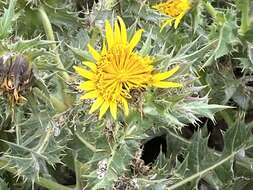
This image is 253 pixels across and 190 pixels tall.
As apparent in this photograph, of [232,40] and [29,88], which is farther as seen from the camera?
[232,40]

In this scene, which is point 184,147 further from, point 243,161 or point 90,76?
point 90,76

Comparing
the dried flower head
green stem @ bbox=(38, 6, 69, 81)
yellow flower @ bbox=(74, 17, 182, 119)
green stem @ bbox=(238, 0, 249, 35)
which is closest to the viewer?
the dried flower head

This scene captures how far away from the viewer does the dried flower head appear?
184cm

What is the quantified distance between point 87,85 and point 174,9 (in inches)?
34.1

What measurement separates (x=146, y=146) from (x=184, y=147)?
10.2 inches

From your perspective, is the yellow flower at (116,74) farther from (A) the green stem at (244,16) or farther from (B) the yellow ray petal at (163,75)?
(A) the green stem at (244,16)

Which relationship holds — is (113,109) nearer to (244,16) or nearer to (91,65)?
(91,65)

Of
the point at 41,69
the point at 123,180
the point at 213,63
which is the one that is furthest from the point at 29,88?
the point at 213,63

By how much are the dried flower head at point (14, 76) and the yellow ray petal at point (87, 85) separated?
7.2 inches

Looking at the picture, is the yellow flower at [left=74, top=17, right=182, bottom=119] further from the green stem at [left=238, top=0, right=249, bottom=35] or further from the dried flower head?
the green stem at [left=238, top=0, right=249, bottom=35]

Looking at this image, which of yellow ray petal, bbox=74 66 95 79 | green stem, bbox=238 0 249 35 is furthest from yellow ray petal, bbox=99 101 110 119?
green stem, bbox=238 0 249 35

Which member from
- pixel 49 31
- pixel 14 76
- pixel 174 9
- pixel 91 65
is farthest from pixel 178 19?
pixel 14 76

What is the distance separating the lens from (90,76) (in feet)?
6.52

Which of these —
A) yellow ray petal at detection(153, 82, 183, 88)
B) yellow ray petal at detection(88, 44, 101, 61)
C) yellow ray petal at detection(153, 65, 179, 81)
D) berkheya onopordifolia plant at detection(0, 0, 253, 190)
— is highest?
yellow ray petal at detection(88, 44, 101, 61)
